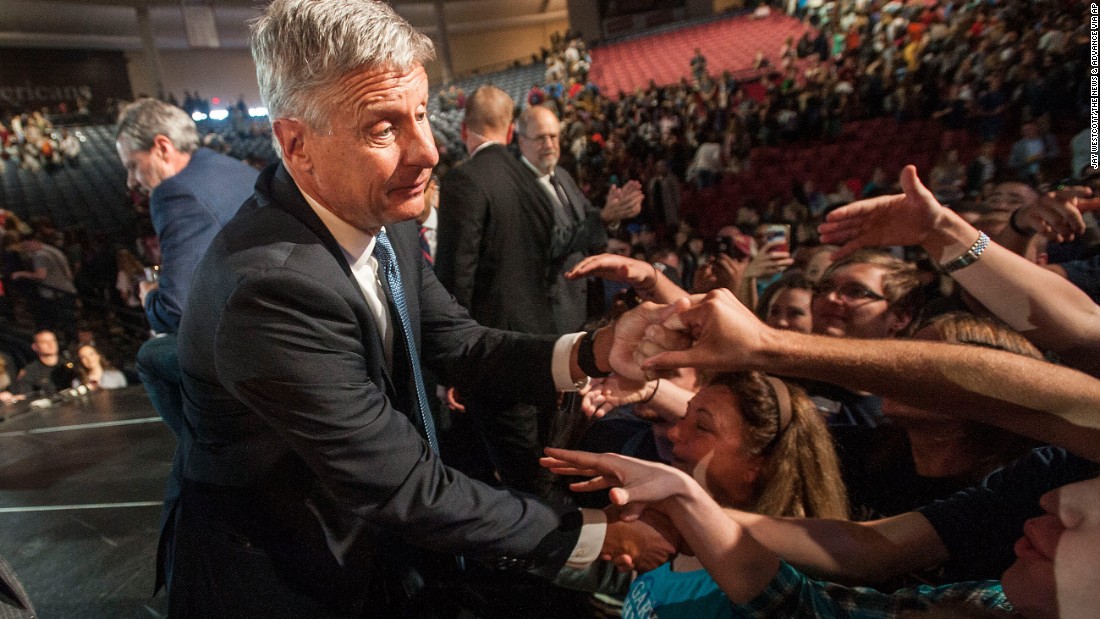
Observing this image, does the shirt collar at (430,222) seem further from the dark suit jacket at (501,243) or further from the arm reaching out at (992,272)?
the arm reaching out at (992,272)

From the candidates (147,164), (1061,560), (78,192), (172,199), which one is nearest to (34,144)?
(78,192)

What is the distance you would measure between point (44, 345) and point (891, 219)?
5282mm

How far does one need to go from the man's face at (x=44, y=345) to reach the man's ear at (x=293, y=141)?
4.64 metres

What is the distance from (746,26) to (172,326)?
3.14 m

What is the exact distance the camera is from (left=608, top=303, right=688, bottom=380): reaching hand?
3.71 feet

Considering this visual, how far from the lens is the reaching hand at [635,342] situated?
1131 millimetres

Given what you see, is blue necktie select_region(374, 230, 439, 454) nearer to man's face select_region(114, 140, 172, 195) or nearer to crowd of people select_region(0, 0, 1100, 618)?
crowd of people select_region(0, 0, 1100, 618)

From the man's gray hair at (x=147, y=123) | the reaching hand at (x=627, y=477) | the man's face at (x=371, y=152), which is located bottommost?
the reaching hand at (x=627, y=477)

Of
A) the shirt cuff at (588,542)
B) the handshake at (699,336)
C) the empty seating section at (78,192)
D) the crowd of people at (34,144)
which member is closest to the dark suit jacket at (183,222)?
the handshake at (699,336)

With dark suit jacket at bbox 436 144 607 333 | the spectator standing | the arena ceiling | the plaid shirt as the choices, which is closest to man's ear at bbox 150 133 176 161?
the arena ceiling

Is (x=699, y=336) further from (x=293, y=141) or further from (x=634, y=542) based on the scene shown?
(x=293, y=141)

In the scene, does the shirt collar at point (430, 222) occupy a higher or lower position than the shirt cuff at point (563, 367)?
higher

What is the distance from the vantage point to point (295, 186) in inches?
36.9

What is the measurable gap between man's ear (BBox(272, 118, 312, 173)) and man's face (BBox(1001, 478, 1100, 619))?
1141mm
